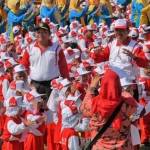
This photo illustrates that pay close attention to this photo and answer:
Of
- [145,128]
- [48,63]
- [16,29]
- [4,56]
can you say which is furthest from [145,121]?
[16,29]

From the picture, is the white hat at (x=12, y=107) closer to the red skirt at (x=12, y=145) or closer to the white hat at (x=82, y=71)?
the red skirt at (x=12, y=145)

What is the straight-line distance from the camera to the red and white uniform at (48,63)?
985 cm

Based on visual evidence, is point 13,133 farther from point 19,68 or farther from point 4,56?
point 4,56

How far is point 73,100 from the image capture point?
898cm

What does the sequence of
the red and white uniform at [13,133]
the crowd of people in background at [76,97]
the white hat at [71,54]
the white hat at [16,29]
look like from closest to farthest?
the crowd of people in background at [76,97] < the red and white uniform at [13,133] < the white hat at [71,54] < the white hat at [16,29]

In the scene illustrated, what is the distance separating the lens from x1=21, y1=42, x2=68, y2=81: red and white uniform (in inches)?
388

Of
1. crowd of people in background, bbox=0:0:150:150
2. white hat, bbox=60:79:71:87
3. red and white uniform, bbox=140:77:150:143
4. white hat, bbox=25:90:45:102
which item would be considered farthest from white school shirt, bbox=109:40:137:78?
white hat, bbox=25:90:45:102

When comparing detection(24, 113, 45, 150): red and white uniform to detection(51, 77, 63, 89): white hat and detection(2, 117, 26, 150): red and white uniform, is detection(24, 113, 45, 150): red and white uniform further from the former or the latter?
detection(51, 77, 63, 89): white hat

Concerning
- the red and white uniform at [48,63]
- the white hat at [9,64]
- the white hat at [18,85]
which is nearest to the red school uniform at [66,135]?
the red and white uniform at [48,63]

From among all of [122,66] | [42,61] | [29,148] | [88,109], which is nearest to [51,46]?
[42,61]

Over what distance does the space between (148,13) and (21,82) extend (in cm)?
803

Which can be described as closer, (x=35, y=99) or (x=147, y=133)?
(x=35, y=99)

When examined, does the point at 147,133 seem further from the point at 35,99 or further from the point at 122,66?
the point at 35,99

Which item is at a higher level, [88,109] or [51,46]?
[51,46]
